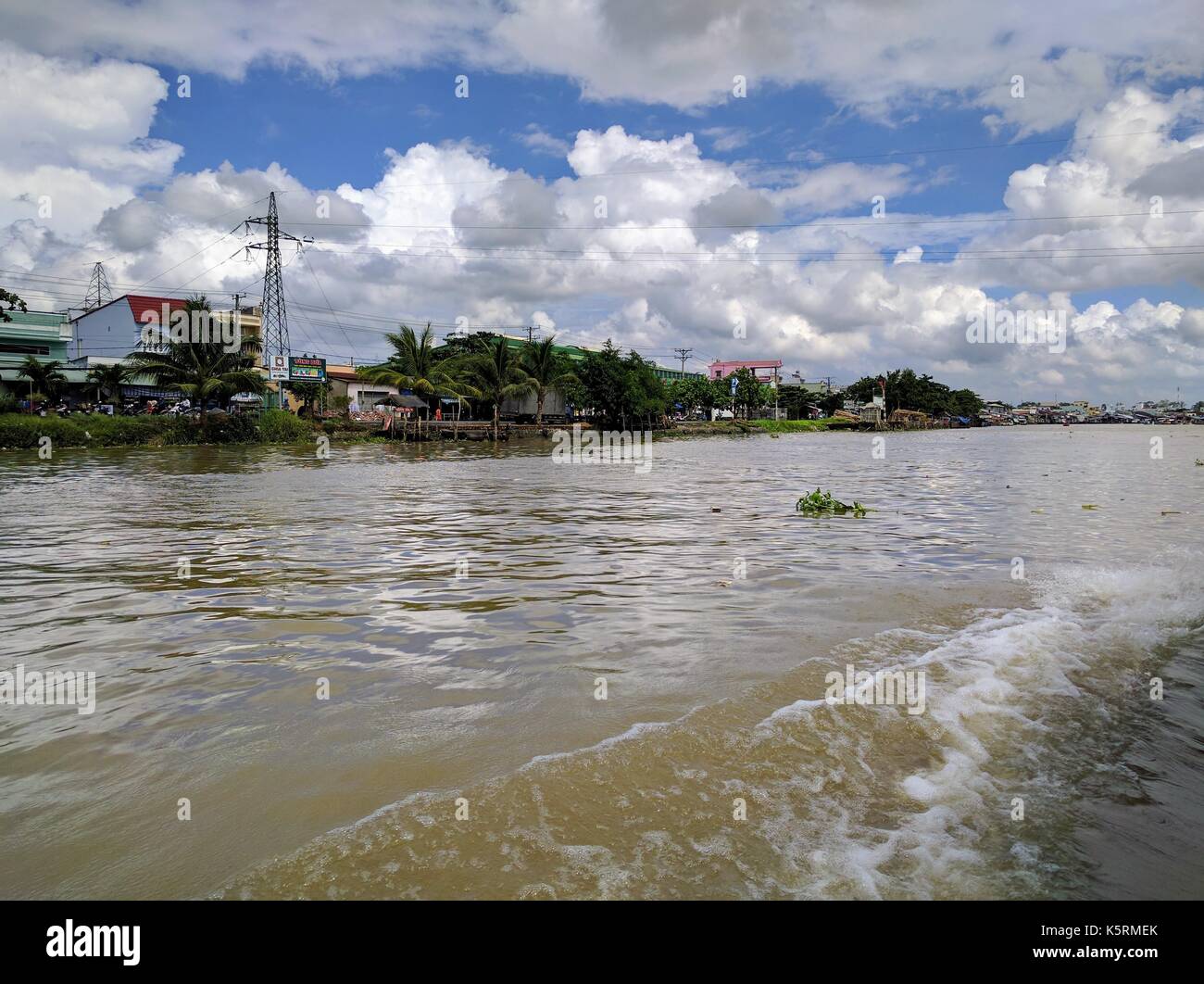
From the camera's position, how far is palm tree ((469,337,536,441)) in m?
60.2

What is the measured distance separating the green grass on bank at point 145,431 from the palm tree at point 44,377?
1260 cm

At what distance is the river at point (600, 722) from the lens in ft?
10.2

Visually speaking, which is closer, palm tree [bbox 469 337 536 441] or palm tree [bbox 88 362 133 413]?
palm tree [bbox 88 362 133 413]

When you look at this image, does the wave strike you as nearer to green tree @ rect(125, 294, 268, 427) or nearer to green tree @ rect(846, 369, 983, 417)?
green tree @ rect(125, 294, 268, 427)

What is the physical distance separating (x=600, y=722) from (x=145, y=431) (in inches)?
1712

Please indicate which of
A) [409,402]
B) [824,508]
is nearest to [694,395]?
[409,402]

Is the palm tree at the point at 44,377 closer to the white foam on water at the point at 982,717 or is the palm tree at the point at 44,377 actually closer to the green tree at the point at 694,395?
the white foam on water at the point at 982,717

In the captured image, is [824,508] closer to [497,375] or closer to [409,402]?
[497,375]

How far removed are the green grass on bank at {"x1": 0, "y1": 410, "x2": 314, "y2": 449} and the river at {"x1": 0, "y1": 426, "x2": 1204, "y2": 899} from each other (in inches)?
1219

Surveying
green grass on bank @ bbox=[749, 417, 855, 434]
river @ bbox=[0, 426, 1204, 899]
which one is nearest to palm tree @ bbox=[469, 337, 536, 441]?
green grass on bank @ bbox=[749, 417, 855, 434]

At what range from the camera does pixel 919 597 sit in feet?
25.3

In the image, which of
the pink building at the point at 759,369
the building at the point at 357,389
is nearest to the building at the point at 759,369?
the pink building at the point at 759,369
